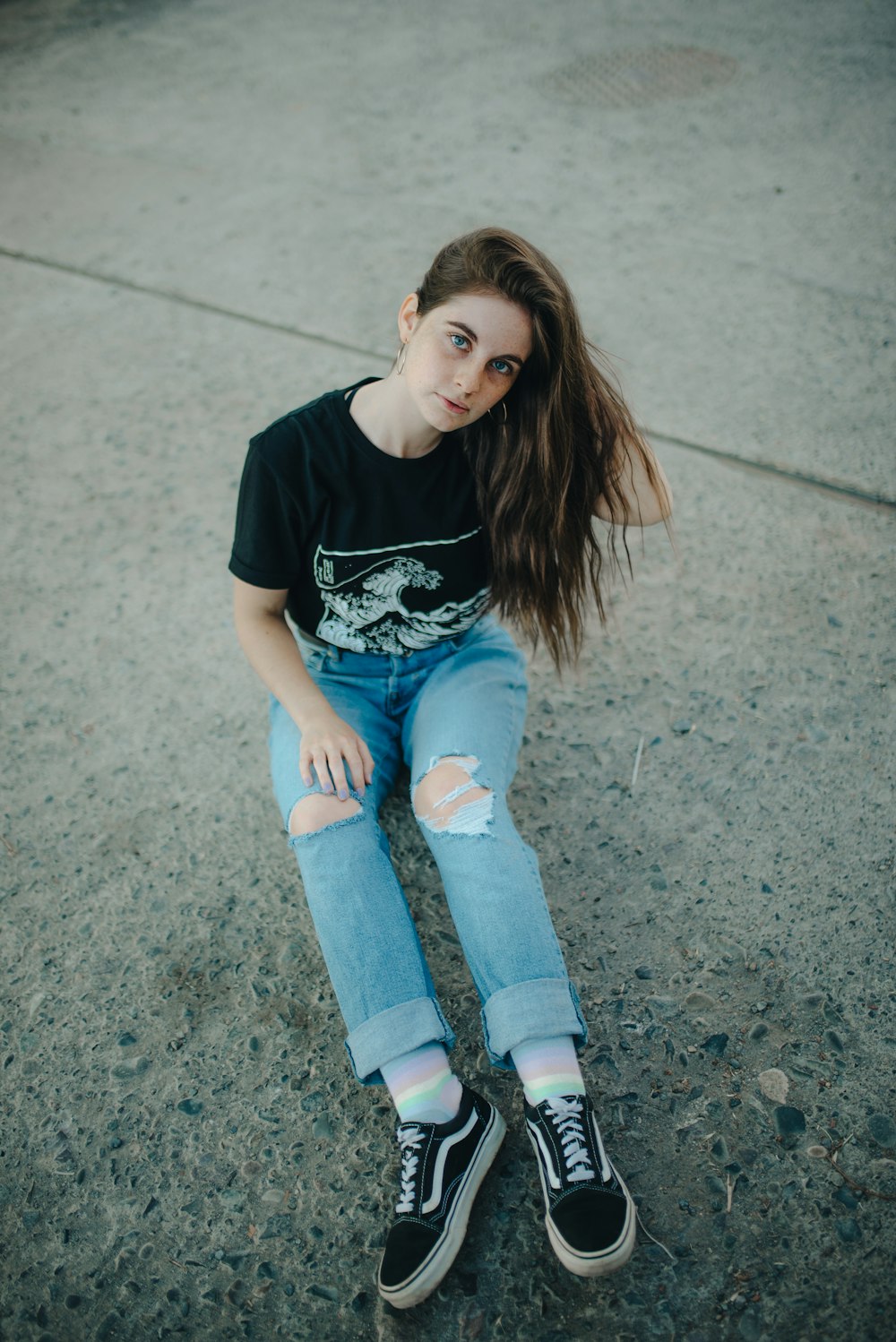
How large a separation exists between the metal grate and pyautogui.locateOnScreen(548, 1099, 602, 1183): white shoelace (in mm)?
5060

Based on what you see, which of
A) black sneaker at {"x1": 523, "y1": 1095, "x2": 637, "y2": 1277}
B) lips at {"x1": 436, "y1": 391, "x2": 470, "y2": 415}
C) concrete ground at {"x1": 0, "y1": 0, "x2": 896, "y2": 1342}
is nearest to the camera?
black sneaker at {"x1": 523, "y1": 1095, "x2": 637, "y2": 1277}

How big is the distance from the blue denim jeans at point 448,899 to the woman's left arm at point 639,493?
457mm

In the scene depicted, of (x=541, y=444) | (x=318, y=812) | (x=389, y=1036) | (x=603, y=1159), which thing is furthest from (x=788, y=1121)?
(x=541, y=444)

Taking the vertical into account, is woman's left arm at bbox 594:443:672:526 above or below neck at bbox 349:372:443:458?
below

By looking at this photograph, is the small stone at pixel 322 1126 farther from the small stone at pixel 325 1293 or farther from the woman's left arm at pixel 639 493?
the woman's left arm at pixel 639 493

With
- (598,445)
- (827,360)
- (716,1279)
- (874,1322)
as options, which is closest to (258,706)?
(598,445)

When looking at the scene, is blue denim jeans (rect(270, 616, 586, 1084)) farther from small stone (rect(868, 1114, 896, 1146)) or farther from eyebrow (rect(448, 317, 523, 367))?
eyebrow (rect(448, 317, 523, 367))

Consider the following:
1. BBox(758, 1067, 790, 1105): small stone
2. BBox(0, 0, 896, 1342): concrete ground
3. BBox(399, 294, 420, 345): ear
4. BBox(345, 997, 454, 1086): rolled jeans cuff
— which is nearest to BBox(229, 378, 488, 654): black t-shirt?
BBox(399, 294, 420, 345): ear

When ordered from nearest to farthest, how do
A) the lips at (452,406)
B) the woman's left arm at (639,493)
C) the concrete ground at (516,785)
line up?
the concrete ground at (516,785)
the lips at (452,406)
the woman's left arm at (639,493)

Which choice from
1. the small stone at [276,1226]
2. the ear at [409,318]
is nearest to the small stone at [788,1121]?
the small stone at [276,1226]

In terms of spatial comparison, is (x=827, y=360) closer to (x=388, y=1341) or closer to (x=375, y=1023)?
(x=375, y=1023)

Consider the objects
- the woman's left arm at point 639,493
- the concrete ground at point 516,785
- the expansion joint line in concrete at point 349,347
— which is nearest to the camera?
the concrete ground at point 516,785

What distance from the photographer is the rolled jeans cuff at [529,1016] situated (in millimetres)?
1490

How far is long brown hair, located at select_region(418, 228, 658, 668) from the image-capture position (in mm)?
1560
